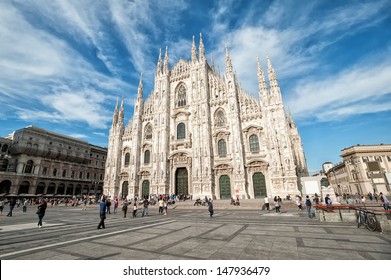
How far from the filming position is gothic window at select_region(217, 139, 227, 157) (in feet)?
88.6

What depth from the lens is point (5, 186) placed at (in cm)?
3525

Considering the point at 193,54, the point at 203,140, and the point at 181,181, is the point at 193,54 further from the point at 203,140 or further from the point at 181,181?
the point at 181,181

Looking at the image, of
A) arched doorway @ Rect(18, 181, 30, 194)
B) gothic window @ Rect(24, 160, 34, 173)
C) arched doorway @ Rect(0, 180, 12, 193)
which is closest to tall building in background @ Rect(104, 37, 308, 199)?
arched doorway @ Rect(18, 181, 30, 194)

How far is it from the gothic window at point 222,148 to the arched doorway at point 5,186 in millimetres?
40801

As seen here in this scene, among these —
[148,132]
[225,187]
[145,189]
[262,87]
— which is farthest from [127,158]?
[262,87]

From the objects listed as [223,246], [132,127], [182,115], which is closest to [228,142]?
[182,115]

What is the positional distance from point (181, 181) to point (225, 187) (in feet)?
23.8

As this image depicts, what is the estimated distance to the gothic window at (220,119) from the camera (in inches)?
1109

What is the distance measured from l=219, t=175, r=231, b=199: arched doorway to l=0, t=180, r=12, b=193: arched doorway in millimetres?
40553

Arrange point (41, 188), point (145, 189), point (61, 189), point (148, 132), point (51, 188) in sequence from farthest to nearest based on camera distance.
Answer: point (61, 189) < point (51, 188) < point (41, 188) < point (148, 132) < point (145, 189)

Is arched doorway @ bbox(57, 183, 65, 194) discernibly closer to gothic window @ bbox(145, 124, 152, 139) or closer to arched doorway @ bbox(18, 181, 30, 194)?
arched doorway @ bbox(18, 181, 30, 194)

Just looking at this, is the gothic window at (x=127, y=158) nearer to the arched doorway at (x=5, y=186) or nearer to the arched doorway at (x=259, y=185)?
the arched doorway at (x=259, y=185)

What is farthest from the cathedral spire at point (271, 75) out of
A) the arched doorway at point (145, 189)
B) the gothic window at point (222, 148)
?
the arched doorway at point (145, 189)
